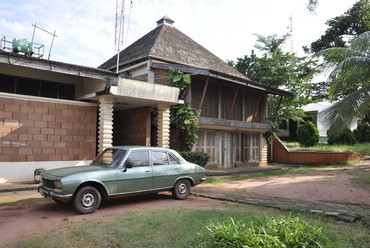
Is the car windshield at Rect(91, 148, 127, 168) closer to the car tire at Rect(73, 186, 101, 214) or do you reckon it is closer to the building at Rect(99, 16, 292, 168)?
the car tire at Rect(73, 186, 101, 214)

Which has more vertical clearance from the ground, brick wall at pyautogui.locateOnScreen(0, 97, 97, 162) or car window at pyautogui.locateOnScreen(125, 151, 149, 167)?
brick wall at pyautogui.locateOnScreen(0, 97, 97, 162)

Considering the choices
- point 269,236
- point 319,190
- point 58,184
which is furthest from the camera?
point 319,190

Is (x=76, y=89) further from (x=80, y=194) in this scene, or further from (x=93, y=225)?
(x=93, y=225)

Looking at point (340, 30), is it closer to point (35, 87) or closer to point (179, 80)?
point (179, 80)

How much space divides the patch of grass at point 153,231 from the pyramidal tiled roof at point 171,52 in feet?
36.3

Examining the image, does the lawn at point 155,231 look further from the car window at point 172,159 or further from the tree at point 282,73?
the tree at point 282,73

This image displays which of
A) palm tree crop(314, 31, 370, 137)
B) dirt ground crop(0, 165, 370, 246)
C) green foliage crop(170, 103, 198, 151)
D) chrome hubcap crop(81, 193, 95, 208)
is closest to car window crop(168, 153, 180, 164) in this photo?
dirt ground crop(0, 165, 370, 246)

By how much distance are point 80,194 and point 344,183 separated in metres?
9.32

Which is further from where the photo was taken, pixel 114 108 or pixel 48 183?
pixel 114 108

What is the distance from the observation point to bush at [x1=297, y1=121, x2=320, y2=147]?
23594 mm

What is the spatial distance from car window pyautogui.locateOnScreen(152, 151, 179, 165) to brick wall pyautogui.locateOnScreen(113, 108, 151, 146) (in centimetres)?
603

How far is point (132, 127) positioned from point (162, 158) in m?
7.33

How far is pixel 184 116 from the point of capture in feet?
49.1

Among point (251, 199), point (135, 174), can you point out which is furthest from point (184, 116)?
point (135, 174)
